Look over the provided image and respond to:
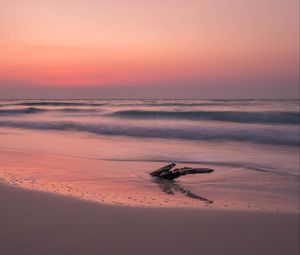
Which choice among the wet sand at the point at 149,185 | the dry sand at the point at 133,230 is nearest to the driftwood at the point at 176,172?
the wet sand at the point at 149,185

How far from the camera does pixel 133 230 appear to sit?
10.7ft

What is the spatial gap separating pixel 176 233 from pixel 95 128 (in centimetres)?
1470

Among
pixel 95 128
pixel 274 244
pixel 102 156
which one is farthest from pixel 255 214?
pixel 95 128

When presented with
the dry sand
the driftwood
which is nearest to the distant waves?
the driftwood

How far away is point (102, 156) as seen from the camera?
27.5ft

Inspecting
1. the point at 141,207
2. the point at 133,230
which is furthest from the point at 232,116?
the point at 133,230

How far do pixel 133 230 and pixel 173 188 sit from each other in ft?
6.15

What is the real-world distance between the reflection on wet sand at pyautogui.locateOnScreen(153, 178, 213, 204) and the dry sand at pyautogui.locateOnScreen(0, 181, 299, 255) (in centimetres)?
62

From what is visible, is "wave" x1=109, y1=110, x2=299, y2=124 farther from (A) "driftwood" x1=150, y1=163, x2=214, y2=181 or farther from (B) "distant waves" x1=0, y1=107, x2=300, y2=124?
(A) "driftwood" x1=150, y1=163, x2=214, y2=181

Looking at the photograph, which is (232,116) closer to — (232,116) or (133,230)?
(232,116)

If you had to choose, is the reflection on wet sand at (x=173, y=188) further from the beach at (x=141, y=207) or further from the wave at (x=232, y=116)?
the wave at (x=232, y=116)

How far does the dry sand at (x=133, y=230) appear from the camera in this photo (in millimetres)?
2871

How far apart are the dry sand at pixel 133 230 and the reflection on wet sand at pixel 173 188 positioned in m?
0.62

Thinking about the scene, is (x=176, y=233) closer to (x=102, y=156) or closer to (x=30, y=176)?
(x=30, y=176)
